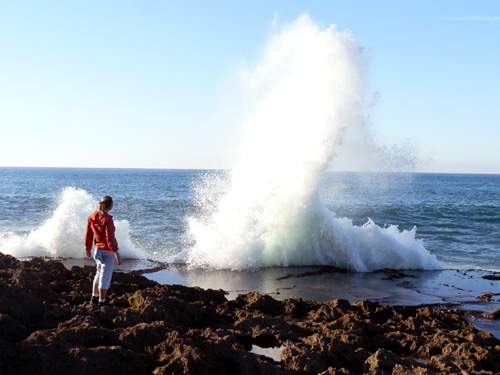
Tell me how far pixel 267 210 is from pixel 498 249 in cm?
817

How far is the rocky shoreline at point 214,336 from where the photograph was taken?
508 cm

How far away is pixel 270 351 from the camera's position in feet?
20.7

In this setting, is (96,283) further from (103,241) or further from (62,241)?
(62,241)

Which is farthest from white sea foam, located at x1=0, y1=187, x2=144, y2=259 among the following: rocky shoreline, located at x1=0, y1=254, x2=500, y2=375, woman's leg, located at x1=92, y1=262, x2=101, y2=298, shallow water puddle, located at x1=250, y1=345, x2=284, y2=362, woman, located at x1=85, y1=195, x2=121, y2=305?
shallow water puddle, located at x1=250, y1=345, x2=284, y2=362

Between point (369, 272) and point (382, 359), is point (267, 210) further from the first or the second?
point (382, 359)

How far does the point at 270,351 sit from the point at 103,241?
2.73m

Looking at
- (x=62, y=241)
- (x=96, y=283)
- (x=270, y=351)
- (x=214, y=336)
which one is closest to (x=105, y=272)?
(x=96, y=283)

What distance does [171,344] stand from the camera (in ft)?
18.3

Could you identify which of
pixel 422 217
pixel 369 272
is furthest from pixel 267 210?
pixel 422 217

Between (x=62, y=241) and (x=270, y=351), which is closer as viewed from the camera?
(x=270, y=351)

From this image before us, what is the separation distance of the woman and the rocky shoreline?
0.34 m

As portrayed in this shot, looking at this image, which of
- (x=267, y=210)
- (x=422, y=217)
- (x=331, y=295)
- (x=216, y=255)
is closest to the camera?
(x=331, y=295)

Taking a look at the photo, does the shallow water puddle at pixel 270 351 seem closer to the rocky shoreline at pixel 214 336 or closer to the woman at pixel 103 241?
the rocky shoreline at pixel 214 336

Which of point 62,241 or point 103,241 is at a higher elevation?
point 103,241
